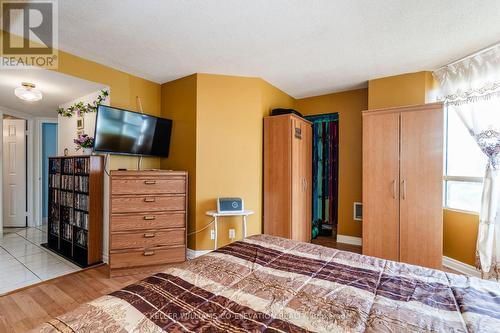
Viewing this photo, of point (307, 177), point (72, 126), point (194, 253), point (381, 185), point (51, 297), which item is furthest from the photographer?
point (307, 177)

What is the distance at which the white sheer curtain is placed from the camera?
93.7 inches

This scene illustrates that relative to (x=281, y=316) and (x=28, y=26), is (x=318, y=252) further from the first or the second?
(x=28, y=26)

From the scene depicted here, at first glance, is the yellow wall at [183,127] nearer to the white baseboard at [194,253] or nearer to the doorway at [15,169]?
the white baseboard at [194,253]

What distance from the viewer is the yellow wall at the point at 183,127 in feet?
10.5

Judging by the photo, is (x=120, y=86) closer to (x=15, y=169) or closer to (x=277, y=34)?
(x=277, y=34)

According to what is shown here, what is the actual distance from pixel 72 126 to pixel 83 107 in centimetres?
47

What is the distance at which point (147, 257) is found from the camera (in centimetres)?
271

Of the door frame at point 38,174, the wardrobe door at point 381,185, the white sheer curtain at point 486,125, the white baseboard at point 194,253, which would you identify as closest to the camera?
the white sheer curtain at point 486,125

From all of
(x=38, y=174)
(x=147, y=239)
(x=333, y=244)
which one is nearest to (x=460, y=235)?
(x=333, y=244)

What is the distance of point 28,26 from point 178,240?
8.34 ft

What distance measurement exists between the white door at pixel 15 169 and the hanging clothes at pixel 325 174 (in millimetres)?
5543

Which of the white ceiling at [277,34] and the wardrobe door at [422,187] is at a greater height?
the white ceiling at [277,34]

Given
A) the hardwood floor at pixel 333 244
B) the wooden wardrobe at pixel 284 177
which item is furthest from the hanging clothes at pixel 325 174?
the wooden wardrobe at pixel 284 177

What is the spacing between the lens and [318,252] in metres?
1.62
